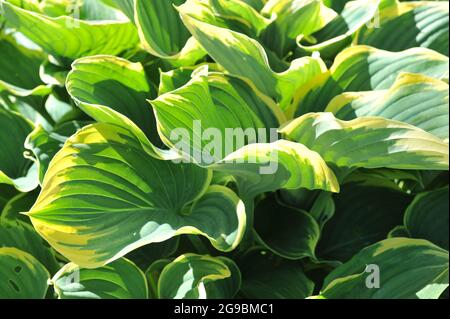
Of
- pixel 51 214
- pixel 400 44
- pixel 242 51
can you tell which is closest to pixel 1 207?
pixel 51 214

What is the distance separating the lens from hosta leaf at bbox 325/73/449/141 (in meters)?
0.86

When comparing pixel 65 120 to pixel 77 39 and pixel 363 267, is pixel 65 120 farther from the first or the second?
pixel 363 267

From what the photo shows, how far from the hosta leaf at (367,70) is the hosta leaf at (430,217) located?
7.4 inches

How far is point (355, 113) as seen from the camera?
0.89m

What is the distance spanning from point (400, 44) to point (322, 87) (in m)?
0.18

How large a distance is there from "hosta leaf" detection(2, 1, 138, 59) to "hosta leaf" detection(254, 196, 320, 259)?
0.32 m

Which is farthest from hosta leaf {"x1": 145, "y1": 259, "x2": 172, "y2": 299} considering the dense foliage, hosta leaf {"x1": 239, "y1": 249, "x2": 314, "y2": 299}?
hosta leaf {"x1": 239, "y1": 249, "x2": 314, "y2": 299}

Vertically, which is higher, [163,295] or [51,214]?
[51,214]

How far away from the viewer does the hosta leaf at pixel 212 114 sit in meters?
0.81

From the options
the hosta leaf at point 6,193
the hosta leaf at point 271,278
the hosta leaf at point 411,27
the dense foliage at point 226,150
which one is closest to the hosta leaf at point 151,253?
the dense foliage at point 226,150

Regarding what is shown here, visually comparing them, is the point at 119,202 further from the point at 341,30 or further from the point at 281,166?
the point at 341,30

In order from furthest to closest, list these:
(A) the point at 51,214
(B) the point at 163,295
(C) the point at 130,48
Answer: (C) the point at 130,48 → (B) the point at 163,295 → (A) the point at 51,214

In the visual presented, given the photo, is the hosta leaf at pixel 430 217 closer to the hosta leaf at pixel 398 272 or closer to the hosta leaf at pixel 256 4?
the hosta leaf at pixel 398 272

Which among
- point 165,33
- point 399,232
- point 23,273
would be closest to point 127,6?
point 165,33
